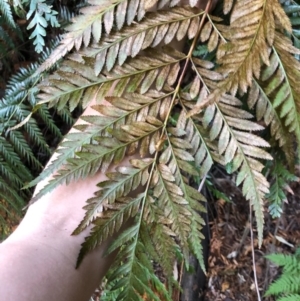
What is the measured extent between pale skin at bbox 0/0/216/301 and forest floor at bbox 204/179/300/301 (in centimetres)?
154

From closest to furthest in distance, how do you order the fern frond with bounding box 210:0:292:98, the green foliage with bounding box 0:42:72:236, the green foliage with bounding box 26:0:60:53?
the fern frond with bounding box 210:0:292:98 < the green foliage with bounding box 26:0:60:53 < the green foliage with bounding box 0:42:72:236

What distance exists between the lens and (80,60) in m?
0.99

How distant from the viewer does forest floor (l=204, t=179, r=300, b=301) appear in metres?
2.53

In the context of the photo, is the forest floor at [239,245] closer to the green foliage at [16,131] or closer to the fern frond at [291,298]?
the fern frond at [291,298]

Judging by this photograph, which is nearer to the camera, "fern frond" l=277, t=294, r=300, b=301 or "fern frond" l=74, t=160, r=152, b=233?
"fern frond" l=74, t=160, r=152, b=233

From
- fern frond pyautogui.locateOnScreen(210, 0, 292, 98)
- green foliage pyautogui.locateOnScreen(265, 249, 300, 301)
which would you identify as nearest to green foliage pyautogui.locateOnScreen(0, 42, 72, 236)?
fern frond pyautogui.locateOnScreen(210, 0, 292, 98)

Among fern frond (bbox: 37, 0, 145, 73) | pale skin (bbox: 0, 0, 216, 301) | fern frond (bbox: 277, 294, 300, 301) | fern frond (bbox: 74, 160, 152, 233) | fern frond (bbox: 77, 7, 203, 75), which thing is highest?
fern frond (bbox: 37, 0, 145, 73)

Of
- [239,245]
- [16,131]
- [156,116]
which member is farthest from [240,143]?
[239,245]

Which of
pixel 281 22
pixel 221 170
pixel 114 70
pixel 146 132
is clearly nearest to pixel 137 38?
pixel 114 70

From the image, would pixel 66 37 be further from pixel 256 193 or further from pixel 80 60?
pixel 256 193

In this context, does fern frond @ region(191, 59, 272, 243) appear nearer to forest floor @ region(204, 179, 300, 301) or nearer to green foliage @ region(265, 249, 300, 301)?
green foliage @ region(265, 249, 300, 301)

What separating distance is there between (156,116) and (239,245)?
1.81m

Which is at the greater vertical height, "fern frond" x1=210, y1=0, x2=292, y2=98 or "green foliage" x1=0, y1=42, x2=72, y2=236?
"fern frond" x1=210, y1=0, x2=292, y2=98

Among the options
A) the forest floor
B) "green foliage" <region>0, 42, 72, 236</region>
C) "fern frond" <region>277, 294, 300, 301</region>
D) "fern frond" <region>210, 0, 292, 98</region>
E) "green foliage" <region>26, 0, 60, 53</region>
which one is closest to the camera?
"fern frond" <region>210, 0, 292, 98</region>
